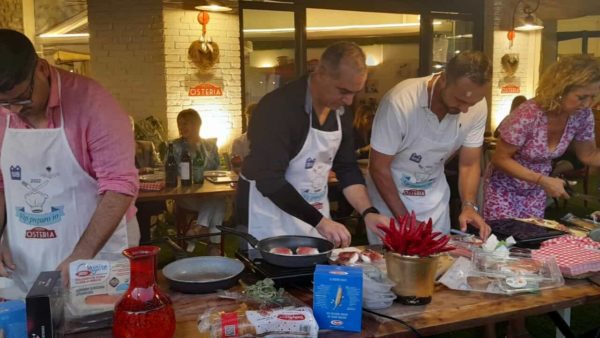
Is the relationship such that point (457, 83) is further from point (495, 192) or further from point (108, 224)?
point (108, 224)

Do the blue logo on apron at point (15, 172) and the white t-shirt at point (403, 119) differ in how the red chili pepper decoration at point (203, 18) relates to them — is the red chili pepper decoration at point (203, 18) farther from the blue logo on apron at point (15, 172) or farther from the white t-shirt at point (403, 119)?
the blue logo on apron at point (15, 172)

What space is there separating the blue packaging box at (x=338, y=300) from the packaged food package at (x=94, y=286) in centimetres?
55

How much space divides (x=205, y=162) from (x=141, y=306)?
154 inches

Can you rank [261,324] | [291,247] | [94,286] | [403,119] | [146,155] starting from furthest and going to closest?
[146,155], [403,119], [291,247], [94,286], [261,324]

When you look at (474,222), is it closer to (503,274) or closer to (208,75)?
(503,274)

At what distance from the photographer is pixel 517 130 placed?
2.74m

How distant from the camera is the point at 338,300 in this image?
1511mm

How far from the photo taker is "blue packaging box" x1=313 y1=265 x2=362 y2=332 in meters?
1.51

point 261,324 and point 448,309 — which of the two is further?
point 448,309

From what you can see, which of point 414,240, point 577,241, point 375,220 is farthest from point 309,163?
point 577,241

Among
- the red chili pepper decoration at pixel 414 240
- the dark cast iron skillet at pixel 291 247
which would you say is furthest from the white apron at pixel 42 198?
the red chili pepper decoration at pixel 414 240

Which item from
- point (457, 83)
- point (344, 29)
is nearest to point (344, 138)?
point (457, 83)

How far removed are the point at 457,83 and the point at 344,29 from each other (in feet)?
27.6

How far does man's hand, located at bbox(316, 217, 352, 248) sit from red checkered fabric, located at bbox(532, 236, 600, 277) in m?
0.70
